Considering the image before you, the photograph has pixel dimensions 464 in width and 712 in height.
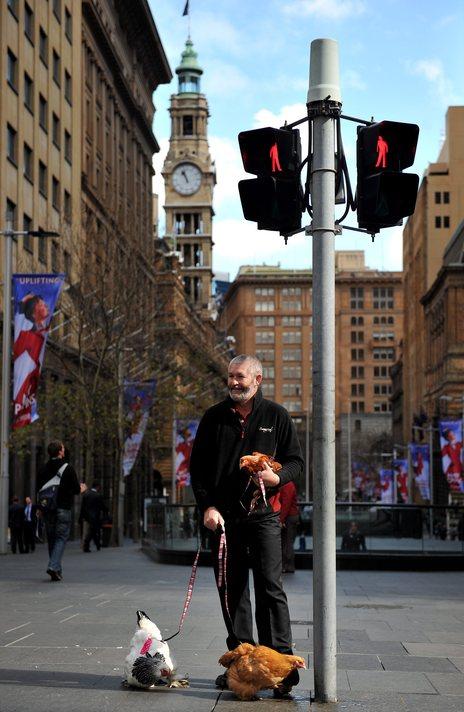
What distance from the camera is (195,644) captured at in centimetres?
1030

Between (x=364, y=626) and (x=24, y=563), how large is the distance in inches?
549

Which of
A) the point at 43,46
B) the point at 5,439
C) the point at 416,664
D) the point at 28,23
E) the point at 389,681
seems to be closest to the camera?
the point at 389,681

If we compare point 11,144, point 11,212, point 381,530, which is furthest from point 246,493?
point 11,144

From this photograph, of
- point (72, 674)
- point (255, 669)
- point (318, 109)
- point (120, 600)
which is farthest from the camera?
point (120, 600)

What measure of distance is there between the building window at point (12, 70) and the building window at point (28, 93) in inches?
64.2

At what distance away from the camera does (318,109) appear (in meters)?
7.82

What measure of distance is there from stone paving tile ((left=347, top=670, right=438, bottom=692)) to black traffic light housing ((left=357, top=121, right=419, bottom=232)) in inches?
113

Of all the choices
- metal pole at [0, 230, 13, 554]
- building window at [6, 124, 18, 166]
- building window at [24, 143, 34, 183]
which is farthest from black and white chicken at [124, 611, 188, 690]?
building window at [24, 143, 34, 183]

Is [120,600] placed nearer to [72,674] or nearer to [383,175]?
[72,674]

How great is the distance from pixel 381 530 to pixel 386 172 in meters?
17.4

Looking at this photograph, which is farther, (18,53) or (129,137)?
(129,137)

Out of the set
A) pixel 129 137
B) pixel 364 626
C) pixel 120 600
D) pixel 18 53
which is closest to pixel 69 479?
pixel 120 600

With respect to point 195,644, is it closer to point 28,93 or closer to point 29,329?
point 29,329

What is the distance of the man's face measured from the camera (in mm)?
7773
